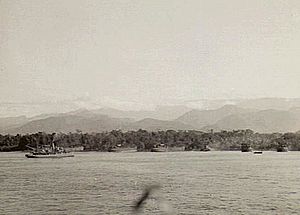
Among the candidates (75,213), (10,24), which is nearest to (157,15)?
(10,24)

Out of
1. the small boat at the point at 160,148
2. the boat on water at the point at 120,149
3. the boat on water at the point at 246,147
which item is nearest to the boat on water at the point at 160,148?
the small boat at the point at 160,148

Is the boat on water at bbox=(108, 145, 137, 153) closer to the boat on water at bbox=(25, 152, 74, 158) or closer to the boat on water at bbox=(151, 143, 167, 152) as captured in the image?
the boat on water at bbox=(151, 143, 167, 152)

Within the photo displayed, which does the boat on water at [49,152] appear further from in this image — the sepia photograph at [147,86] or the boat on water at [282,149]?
the boat on water at [282,149]

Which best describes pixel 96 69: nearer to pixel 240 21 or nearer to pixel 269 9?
pixel 240 21

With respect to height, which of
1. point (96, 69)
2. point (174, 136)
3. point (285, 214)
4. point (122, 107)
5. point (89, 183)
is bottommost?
point (285, 214)

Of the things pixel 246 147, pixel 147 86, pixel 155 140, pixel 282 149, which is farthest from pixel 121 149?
pixel 282 149

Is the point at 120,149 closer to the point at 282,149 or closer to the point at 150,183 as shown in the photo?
the point at 150,183
